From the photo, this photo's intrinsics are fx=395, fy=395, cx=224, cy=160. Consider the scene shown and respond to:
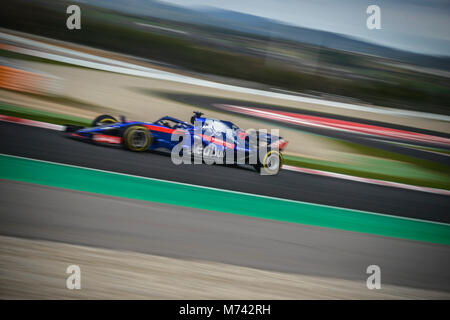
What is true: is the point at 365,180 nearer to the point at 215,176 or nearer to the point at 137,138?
the point at 215,176

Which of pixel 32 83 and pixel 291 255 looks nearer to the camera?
pixel 291 255

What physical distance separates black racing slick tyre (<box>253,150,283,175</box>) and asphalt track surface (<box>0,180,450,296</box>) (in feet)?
7.73

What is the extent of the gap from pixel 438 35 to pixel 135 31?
12151 millimetres

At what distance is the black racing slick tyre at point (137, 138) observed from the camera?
6.81 meters

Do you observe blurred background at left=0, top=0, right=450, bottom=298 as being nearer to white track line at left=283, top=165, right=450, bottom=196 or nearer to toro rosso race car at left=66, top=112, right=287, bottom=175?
white track line at left=283, top=165, right=450, bottom=196

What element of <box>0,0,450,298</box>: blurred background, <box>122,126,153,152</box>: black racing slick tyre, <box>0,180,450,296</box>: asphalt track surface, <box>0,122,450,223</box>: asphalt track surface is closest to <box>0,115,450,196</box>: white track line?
<box>0,122,450,223</box>: asphalt track surface

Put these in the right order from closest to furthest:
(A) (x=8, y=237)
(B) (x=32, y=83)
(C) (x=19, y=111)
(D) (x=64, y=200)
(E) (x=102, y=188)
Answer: (A) (x=8, y=237) < (D) (x=64, y=200) < (E) (x=102, y=188) < (C) (x=19, y=111) < (B) (x=32, y=83)

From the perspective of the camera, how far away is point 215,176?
664 cm

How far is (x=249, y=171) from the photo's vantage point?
7414mm

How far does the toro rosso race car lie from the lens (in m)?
6.87

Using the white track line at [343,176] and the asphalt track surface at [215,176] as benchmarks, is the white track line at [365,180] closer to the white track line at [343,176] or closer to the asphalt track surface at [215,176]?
the white track line at [343,176]

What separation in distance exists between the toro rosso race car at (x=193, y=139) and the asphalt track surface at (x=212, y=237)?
2188 mm
